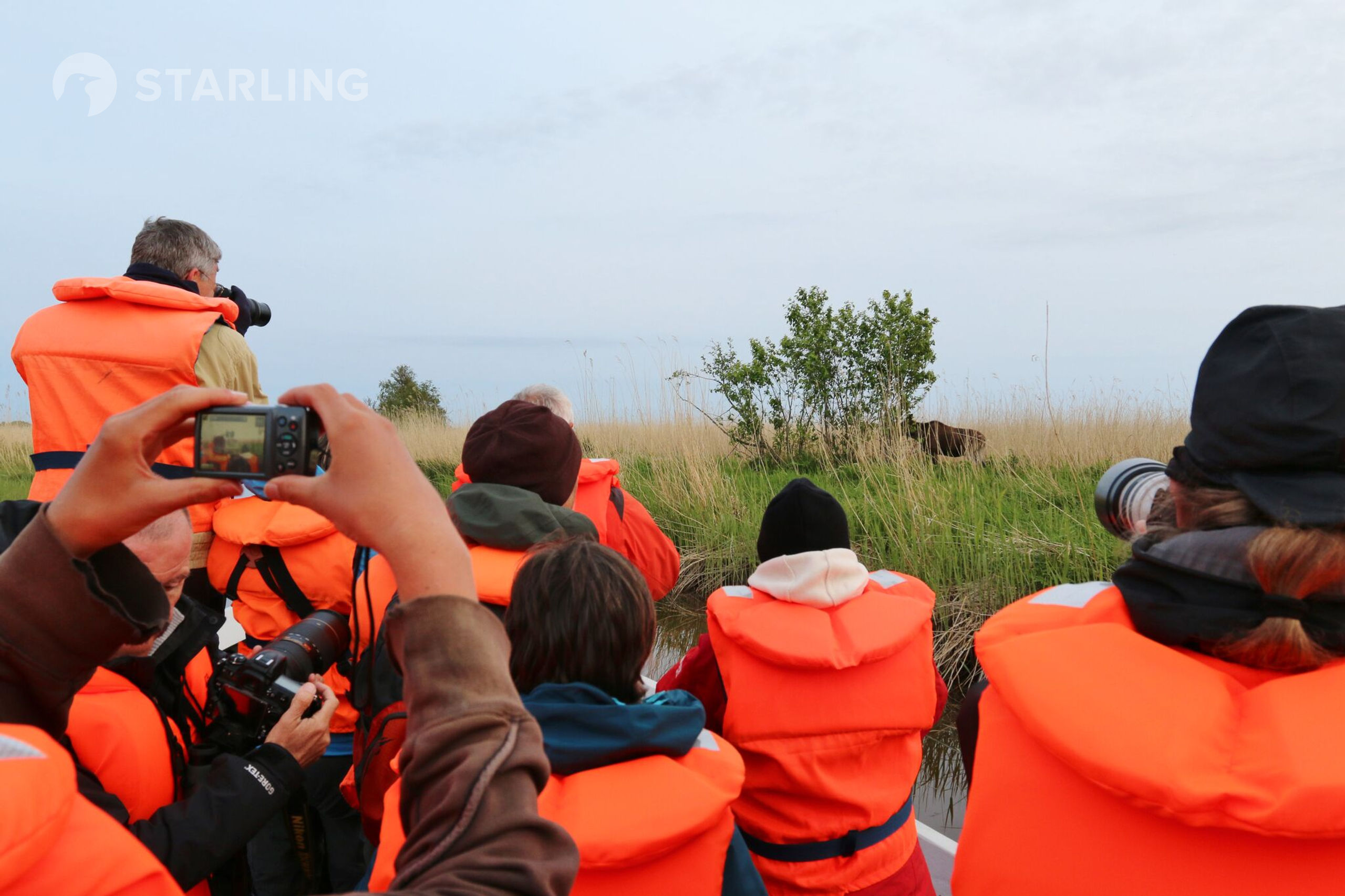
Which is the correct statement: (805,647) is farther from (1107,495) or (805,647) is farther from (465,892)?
(465,892)

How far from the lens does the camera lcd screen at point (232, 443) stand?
919 mm

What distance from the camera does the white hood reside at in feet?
7.16

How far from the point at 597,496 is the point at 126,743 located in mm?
1749

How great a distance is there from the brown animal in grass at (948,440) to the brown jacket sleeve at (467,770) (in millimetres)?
7850

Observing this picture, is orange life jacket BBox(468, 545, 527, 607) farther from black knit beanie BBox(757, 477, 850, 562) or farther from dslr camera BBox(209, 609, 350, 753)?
black knit beanie BBox(757, 477, 850, 562)

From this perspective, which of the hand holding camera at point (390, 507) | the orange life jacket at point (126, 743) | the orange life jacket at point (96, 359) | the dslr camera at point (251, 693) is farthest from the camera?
the orange life jacket at point (96, 359)

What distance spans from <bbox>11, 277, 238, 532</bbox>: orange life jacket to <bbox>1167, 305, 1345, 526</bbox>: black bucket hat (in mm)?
2826

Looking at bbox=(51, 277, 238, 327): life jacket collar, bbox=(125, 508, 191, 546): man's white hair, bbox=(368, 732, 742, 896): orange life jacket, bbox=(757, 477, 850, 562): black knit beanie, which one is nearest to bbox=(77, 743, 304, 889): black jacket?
bbox=(368, 732, 742, 896): orange life jacket

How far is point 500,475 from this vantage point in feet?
8.30

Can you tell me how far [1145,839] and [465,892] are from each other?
88 cm

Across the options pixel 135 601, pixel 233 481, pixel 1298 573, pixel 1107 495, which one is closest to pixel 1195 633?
pixel 1298 573

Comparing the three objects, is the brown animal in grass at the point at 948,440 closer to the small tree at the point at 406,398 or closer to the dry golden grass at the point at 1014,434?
the dry golden grass at the point at 1014,434

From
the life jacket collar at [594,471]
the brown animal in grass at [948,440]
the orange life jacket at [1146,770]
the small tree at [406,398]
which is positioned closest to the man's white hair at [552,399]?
the life jacket collar at [594,471]

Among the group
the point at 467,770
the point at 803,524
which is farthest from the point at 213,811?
the point at 803,524
